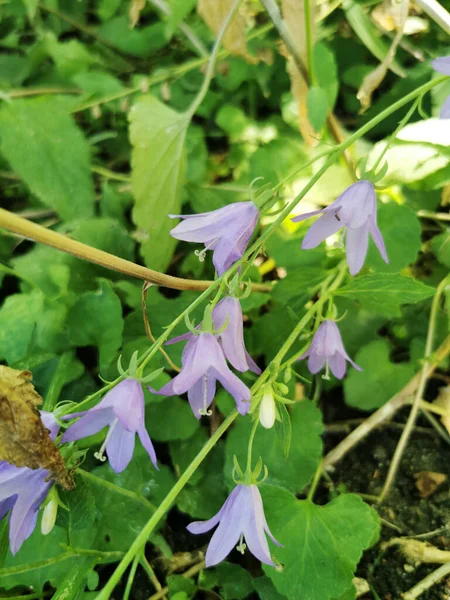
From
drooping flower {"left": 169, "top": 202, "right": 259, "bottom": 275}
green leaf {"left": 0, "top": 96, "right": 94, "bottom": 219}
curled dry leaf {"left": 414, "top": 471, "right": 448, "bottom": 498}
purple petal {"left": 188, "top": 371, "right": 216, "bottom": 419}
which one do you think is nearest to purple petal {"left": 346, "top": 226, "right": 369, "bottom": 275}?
drooping flower {"left": 169, "top": 202, "right": 259, "bottom": 275}

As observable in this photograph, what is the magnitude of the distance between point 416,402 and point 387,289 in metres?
0.34

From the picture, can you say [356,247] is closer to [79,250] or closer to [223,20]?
[79,250]

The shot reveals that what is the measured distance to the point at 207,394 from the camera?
0.79m

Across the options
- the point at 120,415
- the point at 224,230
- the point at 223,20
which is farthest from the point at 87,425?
the point at 223,20

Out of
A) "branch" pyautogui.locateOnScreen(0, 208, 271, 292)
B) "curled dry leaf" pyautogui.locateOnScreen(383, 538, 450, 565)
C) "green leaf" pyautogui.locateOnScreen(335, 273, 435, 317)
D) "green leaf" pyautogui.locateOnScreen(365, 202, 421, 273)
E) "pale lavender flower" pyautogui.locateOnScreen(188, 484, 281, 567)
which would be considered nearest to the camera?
"branch" pyautogui.locateOnScreen(0, 208, 271, 292)

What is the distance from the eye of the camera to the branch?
64cm

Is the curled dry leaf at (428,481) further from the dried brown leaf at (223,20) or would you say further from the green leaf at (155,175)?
the dried brown leaf at (223,20)

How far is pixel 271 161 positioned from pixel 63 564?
0.91 m

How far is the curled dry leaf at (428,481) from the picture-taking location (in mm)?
1071

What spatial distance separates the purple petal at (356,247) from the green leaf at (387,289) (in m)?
0.06

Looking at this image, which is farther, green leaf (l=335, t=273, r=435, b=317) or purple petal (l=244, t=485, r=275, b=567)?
green leaf (l=335, t=273, r=435, b=317)

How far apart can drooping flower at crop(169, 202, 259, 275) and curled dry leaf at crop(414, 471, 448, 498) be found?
0.64 metres

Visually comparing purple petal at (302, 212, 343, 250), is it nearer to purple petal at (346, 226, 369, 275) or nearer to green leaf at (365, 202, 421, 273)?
purple petal at (346, 226, 369, 275)

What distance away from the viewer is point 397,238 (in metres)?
1.10
